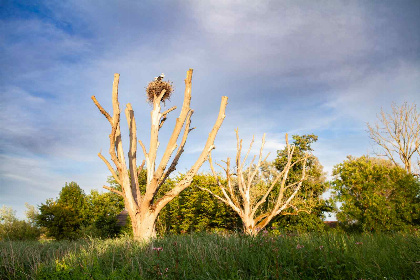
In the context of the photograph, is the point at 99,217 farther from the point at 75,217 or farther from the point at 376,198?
the point at 376,198

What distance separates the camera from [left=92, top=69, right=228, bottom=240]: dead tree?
11.1 metres

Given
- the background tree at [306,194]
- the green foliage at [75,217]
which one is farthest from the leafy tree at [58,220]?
the background tree at [306,194]

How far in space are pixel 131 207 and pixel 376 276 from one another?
9.03 m

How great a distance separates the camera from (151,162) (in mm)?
12047

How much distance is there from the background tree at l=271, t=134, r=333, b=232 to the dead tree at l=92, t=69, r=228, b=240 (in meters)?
7.37

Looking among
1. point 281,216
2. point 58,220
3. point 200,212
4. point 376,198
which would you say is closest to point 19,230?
point 58,220

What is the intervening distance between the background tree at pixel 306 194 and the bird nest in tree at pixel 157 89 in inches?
361

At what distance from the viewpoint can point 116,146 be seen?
1173cm

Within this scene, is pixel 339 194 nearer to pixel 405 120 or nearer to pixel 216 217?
pixel 216 217

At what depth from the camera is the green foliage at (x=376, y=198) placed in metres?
12.4

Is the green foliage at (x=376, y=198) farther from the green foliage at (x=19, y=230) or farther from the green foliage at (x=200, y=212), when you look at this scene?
the green foliage at (x=19, y=230)

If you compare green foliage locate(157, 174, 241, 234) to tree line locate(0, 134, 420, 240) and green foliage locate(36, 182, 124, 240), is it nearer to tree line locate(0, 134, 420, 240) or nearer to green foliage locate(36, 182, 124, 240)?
tree line locate(0, 134, 420, 240)

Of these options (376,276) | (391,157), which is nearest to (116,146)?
(376,276)

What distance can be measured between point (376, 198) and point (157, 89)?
10814 mm
